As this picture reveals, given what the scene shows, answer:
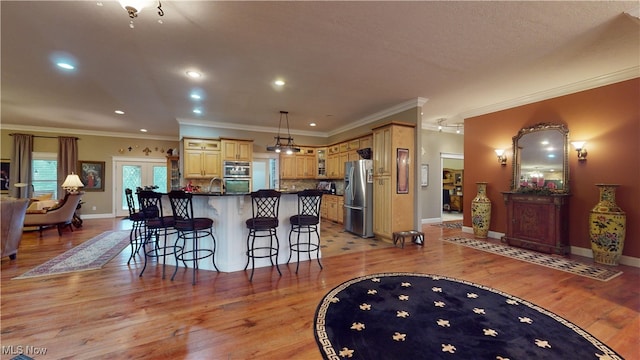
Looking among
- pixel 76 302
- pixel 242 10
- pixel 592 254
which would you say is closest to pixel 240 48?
pixel 242 10

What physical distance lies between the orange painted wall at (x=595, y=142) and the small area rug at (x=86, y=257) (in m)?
7.68

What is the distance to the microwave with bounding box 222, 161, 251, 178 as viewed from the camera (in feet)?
22.8

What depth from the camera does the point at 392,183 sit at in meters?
5.19

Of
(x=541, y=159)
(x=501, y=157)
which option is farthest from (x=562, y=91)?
(x=501, y=157)

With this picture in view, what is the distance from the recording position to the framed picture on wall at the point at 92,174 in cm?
830

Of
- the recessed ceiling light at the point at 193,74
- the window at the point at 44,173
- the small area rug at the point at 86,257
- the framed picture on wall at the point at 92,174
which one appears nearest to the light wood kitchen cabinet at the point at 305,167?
the recessed ceiling light at the point at 193,74

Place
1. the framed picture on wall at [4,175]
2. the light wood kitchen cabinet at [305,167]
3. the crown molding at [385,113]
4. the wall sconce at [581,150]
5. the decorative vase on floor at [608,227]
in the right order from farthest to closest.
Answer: the light wood kitchen cabinet at [305,167] → the framed picture on wall at [4,175] → the crown molding at [385,113] → the wall sconce at [581,150] → the decorative vase on floor at [608,227]

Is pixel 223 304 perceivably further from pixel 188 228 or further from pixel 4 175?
pixel 4 175

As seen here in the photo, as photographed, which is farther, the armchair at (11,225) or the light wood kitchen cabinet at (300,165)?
the light wood kitchen cabinet at (300,165)

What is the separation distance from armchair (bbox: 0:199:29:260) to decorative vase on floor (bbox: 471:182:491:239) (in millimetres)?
8469

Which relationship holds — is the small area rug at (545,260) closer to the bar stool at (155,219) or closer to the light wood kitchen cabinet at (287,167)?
the light wood kitchen cabinet at (287,167)

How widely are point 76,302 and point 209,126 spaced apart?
5.23 metres

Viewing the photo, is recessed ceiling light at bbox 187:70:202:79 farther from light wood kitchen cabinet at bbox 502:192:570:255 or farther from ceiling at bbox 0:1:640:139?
light wood kitchen cabinet at bbox 502:192:570:255

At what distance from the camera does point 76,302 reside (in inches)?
106
